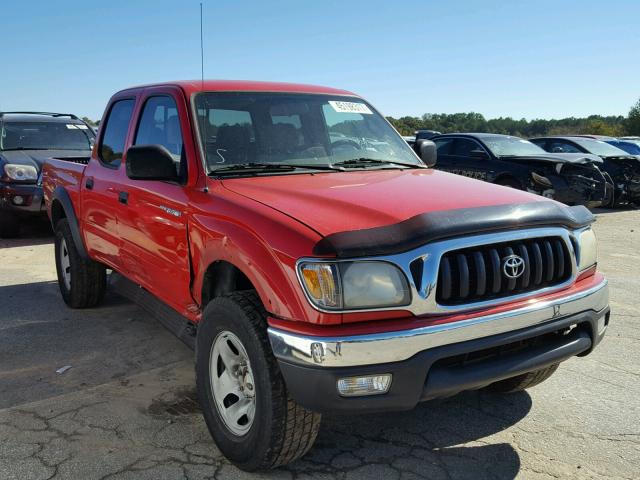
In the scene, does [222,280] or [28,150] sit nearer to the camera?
[222,280]

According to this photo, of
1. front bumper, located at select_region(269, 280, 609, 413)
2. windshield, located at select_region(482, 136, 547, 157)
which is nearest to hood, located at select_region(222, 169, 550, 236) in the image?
front bumper, located at select_region(269, 280, 609, 413)

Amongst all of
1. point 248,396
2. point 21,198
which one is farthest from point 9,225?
point 248,396

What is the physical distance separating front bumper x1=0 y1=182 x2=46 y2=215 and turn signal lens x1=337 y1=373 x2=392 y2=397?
7948 mm

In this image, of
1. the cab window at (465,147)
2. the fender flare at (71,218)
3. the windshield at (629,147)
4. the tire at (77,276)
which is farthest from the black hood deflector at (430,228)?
the windshield at (629,147)

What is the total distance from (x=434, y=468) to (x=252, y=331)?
111 centimetres

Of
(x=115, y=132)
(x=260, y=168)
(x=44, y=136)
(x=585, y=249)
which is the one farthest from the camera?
(x=44, y=136)

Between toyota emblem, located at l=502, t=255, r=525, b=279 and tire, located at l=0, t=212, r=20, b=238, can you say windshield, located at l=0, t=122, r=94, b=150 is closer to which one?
tire, located at l=0, t=212, r=20, b=238

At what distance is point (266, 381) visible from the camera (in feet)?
8.32

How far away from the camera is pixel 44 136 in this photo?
988 centimetres

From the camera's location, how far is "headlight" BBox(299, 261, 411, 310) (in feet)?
7.86

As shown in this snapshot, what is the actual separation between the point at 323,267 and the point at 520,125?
281ft

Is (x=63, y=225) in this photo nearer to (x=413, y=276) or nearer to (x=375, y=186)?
(x=375, y=186)

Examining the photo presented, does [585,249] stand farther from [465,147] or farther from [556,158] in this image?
[465,147]

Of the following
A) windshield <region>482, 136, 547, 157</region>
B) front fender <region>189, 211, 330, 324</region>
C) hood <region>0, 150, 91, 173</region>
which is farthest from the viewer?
windshield <region>482, 136, 547, 157</region>
